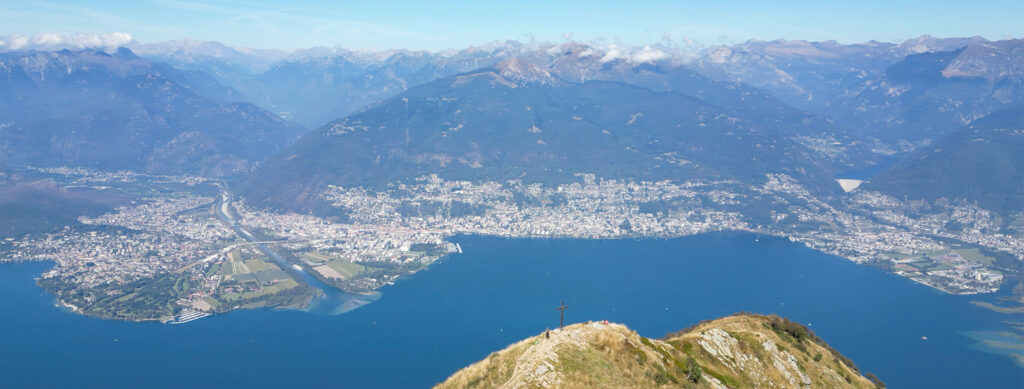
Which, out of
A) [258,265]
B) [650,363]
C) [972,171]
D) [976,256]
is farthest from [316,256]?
[972,171]

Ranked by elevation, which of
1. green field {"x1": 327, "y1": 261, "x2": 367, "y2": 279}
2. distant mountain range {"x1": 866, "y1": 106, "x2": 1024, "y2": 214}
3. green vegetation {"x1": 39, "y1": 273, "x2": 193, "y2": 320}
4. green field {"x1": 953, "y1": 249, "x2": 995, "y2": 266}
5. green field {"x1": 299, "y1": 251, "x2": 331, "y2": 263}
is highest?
distant mountain range {"x1": 866, "y1": 106, "x2": 1024, "y2": 214}

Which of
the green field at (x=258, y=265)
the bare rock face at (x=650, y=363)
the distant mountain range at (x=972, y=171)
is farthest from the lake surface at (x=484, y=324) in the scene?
the distant mountain range at (x=972, y=171)

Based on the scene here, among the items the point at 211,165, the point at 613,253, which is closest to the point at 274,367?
the point at 613,253

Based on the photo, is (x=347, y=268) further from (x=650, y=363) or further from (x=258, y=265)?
(x=650, y=363)

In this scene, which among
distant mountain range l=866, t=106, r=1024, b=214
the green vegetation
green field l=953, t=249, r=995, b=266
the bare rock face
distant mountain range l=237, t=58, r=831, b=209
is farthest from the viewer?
distant mountain range l=237, t=58, r=831, b=209

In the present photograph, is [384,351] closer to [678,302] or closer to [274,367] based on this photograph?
[274,367]

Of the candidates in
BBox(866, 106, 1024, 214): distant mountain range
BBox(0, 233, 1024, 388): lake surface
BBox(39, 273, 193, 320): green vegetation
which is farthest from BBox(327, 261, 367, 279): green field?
BBox(866, 106, 1024, 214): distant mountain range

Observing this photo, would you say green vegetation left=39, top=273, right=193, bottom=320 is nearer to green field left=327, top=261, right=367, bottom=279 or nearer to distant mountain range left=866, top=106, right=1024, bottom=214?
green field left=327, top=261, right=367, bottom=279
